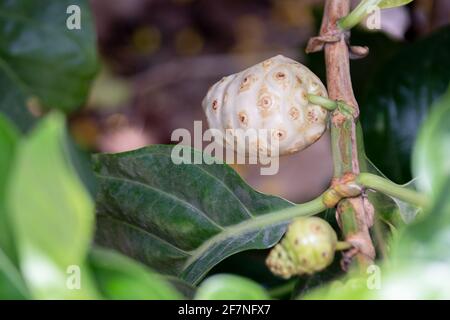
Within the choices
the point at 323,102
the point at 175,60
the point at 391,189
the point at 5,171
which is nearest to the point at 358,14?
the point at 323,102

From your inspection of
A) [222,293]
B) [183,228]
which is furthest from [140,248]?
[222,293]

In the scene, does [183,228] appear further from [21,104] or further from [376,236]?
[21,104]

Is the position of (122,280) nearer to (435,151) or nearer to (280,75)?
(435,151)

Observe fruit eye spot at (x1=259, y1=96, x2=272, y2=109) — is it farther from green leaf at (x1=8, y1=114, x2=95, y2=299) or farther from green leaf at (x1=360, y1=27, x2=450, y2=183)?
green leaf at (x1=360, y1=27, x2=450, y2=183)

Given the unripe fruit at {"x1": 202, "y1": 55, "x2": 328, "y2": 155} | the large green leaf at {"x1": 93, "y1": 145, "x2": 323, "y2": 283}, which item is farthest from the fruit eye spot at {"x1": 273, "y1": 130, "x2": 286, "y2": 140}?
the large green leaf at {"x1": 93, "y1": 145, "x2": 323, "y2": 283}

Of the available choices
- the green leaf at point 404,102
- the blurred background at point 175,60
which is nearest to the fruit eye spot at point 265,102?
the green leaf at point 404,102

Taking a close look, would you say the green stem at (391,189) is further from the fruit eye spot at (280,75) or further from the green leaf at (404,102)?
the green leaf at (404,102)
